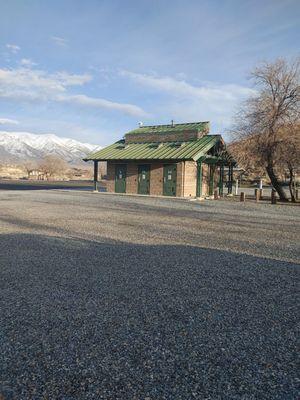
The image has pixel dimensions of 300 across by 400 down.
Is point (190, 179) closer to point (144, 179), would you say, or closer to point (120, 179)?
point (144, 179)

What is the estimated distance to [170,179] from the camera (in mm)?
25672

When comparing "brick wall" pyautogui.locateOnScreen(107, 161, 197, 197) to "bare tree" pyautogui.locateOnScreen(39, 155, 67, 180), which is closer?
"brick wall" pyautogui.locateOnScreen(107, 161, 197, 197)

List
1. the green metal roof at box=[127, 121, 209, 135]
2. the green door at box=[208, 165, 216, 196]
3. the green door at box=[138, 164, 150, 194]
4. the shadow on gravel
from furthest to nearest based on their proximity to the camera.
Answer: the green door at box=[208, 165, 216, 196] < the green metal roof at box=[127, 121, 209, 135] < the green door at box=[138, 164, 150, 194] < the shadow on gravel

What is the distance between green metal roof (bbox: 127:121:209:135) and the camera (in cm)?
2842

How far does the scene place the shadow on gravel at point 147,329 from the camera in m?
2.86

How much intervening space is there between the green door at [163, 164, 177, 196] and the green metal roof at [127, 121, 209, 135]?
178 inches

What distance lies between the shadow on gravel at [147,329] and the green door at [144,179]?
20154 millimetres

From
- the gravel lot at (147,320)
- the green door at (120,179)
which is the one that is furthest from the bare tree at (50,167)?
the gravel lot at (147,320)

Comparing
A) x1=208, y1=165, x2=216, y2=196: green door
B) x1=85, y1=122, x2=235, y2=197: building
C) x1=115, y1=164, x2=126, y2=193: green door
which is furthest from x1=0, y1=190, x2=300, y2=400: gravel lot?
x1=208, y1=165, x2=216, y2=196: green door

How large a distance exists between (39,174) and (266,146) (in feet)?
212

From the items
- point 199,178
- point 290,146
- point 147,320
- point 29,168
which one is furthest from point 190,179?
point 29,168

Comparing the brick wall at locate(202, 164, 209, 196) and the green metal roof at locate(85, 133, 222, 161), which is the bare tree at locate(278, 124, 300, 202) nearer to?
the green metal roof at locate(85, 133, 222, 161)

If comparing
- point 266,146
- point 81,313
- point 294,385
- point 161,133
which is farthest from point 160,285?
point 161,133

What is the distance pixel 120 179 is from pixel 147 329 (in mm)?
24819
